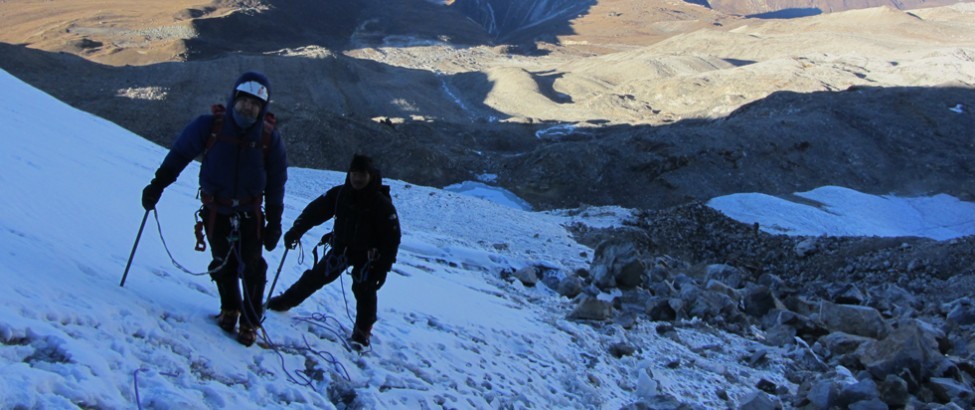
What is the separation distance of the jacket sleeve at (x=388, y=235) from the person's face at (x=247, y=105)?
3.70ft

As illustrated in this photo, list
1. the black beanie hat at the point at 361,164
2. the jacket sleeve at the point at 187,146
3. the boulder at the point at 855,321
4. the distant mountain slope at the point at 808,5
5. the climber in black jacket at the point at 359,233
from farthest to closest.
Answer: the distant mountain slope at the point at 808,5 → the boulder at the point at 855,321 → the climber in black jacket at the point at 359,233 → the black beanie hat at the point at 361,164 → the jacket sleeve at the point at 187,146

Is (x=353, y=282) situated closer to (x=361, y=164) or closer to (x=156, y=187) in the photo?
(x=361, y=164)

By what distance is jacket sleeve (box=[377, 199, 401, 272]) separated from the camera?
4707 mm

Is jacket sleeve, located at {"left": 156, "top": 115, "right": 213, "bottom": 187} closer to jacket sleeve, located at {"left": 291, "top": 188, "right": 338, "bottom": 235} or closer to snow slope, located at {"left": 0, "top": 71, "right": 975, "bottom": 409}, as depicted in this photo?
snow slope, located at {"left": 0, "top": 71, "right": 975, "bottom": 409}

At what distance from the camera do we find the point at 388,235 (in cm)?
474

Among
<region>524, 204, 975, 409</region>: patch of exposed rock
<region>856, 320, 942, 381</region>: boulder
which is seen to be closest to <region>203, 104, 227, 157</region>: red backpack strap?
<region>524, 204, 975, 409</region>: patch of exposed rock

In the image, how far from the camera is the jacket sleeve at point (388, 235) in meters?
4.71

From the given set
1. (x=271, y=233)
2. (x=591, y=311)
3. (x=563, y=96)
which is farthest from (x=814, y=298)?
(x=563, y=96)

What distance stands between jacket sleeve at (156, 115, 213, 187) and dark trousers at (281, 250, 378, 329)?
1257 millimetres

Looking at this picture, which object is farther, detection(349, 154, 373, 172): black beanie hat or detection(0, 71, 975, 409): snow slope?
detection(349, 154, 373, 172): black beanie hat

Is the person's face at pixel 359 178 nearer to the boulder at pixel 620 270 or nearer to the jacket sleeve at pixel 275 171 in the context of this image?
the jacket sleeve at pixel 275 171

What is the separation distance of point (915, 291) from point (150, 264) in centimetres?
1240

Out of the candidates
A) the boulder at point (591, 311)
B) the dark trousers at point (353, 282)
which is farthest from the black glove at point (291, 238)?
the boulder at point (591, 311)

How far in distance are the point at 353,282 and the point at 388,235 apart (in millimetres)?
405
